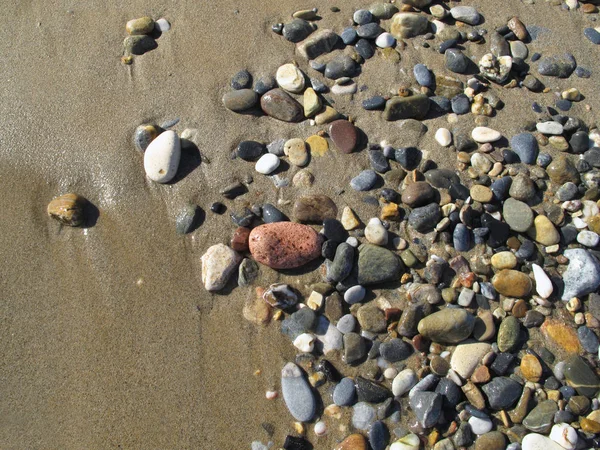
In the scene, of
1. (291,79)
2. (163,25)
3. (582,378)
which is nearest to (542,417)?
(582,378)

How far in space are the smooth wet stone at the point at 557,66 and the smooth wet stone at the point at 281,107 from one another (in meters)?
1.32

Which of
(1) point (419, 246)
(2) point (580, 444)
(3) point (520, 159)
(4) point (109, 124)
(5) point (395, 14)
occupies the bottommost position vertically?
(2) point (580, 444)

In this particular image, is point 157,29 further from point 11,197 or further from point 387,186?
point 387,186

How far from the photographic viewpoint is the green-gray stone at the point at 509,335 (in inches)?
85.3

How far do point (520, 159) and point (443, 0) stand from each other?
3.55ft

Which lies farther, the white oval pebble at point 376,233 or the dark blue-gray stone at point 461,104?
the dark blue-gray stone at point 461,104

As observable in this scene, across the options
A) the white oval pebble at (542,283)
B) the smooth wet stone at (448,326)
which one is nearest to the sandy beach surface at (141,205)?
the smooth wet stone at (448,326)

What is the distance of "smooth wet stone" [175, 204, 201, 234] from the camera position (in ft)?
7.73

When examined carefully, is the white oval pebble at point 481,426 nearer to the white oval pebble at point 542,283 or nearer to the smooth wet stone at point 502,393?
the smooth wet stone at point 502,393

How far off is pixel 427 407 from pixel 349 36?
1.91 m

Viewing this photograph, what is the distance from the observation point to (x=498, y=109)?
8.62ft

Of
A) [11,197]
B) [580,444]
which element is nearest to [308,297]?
[580,444]

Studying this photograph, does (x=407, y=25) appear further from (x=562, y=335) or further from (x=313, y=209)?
(x=562, y=335)

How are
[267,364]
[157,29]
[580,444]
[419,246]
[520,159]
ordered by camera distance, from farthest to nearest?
[157,29], [520,159], [419,246], [267,364], [580,444]
